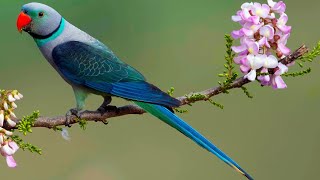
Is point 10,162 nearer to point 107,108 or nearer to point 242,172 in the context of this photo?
point 107,108

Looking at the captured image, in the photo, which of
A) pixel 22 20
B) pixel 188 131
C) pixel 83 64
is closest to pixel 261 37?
pixel 188 131

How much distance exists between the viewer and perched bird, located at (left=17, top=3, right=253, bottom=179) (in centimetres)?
125

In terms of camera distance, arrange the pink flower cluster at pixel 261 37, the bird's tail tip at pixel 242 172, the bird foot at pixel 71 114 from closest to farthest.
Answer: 1. the bird's tail tip at pixel 242 172
2. the pink flower cluster at pixel 261 37
3. the bird foot at pixel 71 114

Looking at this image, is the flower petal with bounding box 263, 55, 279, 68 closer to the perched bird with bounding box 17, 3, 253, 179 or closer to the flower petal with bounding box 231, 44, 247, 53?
the flower petal with bounding box 231, 44, 247, 53

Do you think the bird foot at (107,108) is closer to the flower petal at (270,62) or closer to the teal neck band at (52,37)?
the teal neck band at (52,37)

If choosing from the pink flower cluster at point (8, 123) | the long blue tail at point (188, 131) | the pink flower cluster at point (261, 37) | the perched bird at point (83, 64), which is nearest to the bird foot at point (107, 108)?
the perched bird at point (83, 64)

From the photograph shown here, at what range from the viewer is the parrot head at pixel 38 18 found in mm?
1322

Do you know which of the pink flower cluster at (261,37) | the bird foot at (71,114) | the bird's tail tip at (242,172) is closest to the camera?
the bird's tail tip at (242,172)

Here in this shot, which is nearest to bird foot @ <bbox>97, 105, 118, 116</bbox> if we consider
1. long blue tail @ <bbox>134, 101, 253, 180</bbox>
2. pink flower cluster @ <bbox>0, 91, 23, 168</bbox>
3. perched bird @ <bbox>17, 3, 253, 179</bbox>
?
perched bird @ <bbox>17, 3, 253, 179</bbox>

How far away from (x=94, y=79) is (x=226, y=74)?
0.37 meters

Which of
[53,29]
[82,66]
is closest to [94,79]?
[82,66]

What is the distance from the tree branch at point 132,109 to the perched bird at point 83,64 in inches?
0.9

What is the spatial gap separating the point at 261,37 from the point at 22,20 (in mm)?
648

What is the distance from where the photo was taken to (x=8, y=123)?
1186 millimetres
